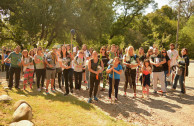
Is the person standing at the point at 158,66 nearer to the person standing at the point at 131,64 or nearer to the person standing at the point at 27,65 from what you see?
the person standing at the point at 131,64

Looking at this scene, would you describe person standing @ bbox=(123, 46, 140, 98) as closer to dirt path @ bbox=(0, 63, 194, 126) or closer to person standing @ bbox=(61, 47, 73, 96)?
dirt path @ bbox=(0, 63, 194, 126)

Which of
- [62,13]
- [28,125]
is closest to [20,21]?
[62,13]

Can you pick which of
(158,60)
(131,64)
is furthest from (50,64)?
(158,60)

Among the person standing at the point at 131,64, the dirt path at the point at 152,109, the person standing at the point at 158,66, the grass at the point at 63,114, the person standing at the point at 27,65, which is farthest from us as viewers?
the person standing at the point at 27,65

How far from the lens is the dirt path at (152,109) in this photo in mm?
4766

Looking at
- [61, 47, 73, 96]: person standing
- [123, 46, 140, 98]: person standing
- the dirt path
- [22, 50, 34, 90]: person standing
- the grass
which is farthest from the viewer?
[22, 50, 34, 90]: person standing

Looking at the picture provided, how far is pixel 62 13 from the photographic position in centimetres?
1758

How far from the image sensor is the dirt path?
4.77m

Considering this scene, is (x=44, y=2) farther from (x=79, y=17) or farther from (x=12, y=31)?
(x=12, y=31)

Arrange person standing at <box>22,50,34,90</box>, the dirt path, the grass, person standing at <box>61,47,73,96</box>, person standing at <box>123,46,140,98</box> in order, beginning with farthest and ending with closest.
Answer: person standing at <box>22,50,34,90</box>
person standing at <box>61,47,73,96</box>
person standing at <box>123,46,140,98</box>
the dirt path
the grass

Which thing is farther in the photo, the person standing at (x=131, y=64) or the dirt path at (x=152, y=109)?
the person standing at (x=131, y=64)

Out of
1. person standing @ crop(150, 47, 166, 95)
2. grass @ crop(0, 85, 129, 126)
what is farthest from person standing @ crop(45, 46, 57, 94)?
person standing @ crop(150, 47, 166, 95)

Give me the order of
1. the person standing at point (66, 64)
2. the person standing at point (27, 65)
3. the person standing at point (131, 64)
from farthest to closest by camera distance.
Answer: the person standing at point (27, 65) → the person standing at point (66, 64) → the person standing at point (131, 64)

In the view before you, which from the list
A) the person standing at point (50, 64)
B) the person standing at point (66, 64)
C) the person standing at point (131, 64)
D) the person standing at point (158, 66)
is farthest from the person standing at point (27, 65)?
the person standing at point (158, 66)
